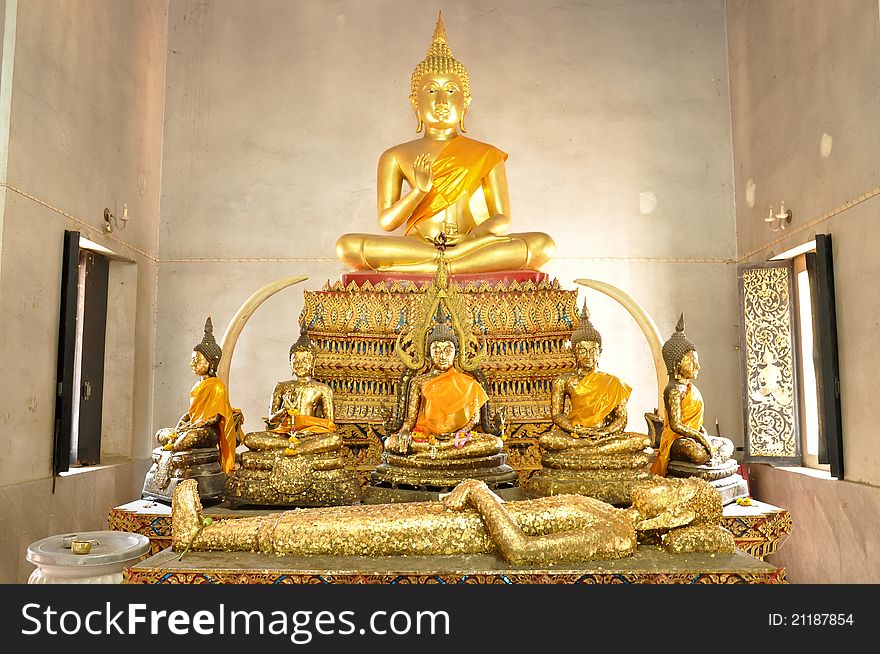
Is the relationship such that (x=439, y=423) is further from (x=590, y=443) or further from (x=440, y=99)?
(x=440, y=99)

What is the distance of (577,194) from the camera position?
684 cm

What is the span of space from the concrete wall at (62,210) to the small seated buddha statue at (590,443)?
3007 millimetres

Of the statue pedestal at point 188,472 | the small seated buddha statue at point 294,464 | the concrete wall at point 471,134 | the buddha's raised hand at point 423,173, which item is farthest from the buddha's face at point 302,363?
the concrete wall at point 471,134

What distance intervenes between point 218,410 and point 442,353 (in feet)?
4.33

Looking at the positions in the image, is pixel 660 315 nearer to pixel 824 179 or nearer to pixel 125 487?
pixel 824 179

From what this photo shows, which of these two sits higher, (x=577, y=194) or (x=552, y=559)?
(x=577, y=194)

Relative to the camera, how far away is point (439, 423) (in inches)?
154

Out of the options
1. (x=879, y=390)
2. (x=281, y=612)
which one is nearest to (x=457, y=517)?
(x=281, y=612)

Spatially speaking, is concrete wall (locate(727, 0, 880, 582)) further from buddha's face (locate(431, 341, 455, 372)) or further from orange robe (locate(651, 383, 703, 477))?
buddha's face (locate(431, 341, 455, 372))

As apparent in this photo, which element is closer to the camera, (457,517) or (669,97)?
(457,517)

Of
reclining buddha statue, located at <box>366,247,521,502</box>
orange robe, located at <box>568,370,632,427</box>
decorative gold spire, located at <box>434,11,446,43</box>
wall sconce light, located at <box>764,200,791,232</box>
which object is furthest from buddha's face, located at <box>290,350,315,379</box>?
wall sconce light, located at <box>764,200,791,232</box>

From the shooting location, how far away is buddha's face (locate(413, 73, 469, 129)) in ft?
20.5

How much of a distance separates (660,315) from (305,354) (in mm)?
3759

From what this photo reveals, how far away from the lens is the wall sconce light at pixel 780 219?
5512mm
